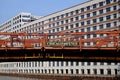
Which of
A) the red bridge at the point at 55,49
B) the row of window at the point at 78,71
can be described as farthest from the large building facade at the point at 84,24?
the red bridge at the point at 55,49

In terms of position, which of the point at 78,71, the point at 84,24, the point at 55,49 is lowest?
the point at 78,71

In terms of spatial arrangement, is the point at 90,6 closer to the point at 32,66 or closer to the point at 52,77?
the point at 52,77

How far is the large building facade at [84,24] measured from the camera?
103375 millimetres

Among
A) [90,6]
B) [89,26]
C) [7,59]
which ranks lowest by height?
[7,59]

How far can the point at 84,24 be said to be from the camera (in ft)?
385

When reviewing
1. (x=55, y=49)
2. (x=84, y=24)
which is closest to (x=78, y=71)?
(x=84, y=24)

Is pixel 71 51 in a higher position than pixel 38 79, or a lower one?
higher

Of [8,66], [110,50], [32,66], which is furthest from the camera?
[8,66]

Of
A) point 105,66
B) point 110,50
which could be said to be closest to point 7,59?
point 110,50

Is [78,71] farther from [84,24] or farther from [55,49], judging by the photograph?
[55,49]

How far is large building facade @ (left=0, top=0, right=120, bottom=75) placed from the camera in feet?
339

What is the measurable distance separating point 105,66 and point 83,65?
467 inches

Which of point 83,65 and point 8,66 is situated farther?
point 8,66

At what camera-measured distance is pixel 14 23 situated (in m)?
199
